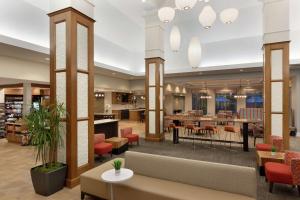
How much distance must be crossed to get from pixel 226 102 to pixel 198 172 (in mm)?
14010

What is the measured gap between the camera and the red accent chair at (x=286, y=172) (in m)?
2.94

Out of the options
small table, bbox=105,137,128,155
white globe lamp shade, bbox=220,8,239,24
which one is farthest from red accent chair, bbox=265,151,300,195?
small table, bbox=105,137,128,155

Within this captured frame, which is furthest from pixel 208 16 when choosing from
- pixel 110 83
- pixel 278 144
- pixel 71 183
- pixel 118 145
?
pixel 110 83

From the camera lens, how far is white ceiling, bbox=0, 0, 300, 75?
517 cm

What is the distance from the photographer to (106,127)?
22.1 feet

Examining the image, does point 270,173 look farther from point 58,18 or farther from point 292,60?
point 292,60

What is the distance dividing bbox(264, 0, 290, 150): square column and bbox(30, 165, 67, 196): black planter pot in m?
5.55

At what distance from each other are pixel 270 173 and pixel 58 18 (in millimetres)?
5048

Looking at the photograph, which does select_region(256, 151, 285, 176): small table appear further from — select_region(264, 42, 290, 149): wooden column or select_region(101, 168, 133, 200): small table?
select_region(101, 168, 133, 200): small table

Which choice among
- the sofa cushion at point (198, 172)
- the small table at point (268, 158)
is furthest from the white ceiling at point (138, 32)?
the small table at point (268, 158)

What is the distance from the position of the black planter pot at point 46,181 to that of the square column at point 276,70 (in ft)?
18.2

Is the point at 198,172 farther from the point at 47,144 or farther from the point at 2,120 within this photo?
the point at 2,120

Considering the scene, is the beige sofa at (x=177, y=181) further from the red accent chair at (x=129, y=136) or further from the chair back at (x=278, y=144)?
the red accent chair at (x=129, y=136)

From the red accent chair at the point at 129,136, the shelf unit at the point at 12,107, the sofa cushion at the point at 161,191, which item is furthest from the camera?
the shelf unit at the point at 12,107
